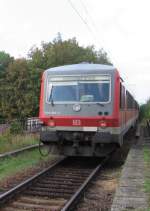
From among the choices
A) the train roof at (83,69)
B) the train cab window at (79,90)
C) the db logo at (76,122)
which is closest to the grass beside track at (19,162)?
the db logo at (76,122)

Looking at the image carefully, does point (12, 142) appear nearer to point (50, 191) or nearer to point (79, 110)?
point (79, 110)

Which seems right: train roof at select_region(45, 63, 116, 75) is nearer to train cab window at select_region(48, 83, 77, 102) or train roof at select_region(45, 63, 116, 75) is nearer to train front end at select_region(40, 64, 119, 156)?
train front end at select_region(40, 64, 119, 156)

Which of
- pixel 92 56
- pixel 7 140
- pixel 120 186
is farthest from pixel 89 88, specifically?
pixel 92 56

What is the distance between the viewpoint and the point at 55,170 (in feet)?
41.6

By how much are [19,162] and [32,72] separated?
3289cm

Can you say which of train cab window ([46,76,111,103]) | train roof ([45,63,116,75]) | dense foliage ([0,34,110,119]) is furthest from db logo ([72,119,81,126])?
dense foliage ([0,34,110,119])

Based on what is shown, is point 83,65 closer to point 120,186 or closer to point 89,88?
point 89,88

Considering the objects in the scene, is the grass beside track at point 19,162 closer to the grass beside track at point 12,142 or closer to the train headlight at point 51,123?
the grass beside track at point 12,142

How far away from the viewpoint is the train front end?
13031 mm

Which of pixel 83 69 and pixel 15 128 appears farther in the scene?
pixel 15 128

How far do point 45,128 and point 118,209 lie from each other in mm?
6478

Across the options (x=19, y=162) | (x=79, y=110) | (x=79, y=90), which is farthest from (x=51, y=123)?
(x=19, y=162)

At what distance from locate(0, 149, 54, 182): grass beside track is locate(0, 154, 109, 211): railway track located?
794 mm

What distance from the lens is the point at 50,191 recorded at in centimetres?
972
